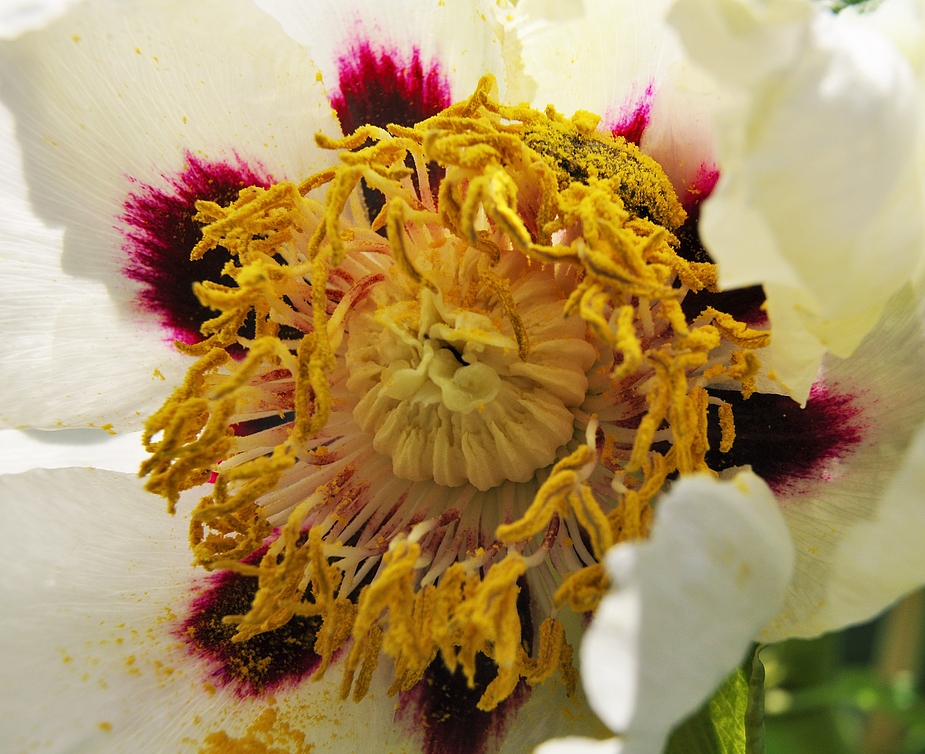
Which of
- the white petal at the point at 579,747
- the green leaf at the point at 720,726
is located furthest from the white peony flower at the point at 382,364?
the white petal at the point at 579,747

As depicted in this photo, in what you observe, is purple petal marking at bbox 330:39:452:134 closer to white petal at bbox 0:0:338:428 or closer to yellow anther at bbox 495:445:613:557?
white petal at bbox 0:0:338:428

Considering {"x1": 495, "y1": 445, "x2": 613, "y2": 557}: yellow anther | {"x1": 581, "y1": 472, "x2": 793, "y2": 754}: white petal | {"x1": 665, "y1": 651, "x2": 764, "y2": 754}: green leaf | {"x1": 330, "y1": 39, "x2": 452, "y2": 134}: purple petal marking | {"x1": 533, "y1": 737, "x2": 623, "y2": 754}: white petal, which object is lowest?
{"x1": 665, "y1": 651, "x2": 764, "y2": 754}: green leaf

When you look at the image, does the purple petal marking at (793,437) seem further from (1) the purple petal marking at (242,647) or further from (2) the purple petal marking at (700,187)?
(1) the purple petal marking at (242,647)

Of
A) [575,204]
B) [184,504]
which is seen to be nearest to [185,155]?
[184,504]

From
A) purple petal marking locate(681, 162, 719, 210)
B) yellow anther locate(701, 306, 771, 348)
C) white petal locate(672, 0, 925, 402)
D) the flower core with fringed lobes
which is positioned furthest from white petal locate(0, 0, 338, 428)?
white petal locate(672, 0, 925, 402)

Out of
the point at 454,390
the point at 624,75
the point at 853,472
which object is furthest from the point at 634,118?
the point at 853,472

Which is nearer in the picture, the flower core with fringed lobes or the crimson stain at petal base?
the flower core with fringed lobes
